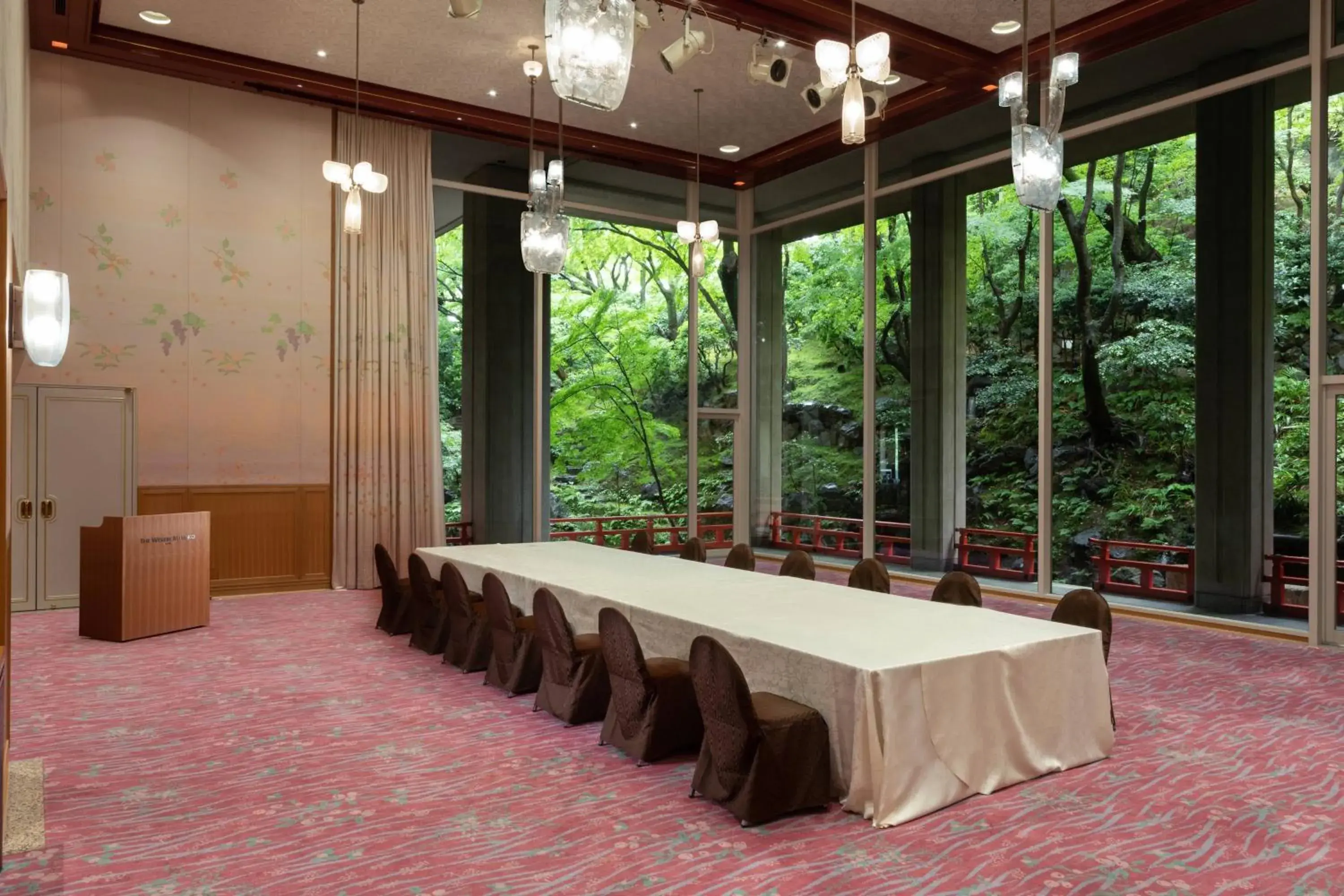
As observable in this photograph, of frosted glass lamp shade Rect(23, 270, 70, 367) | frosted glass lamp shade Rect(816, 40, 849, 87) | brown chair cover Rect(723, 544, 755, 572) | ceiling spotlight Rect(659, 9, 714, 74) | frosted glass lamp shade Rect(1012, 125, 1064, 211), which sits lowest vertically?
brown chair cover Rect(723, 544, 755, 572)

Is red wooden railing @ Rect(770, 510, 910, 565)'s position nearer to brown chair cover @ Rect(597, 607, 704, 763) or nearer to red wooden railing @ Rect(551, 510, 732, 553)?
red wooden railing @ Rect(551, 510, 732, 553)

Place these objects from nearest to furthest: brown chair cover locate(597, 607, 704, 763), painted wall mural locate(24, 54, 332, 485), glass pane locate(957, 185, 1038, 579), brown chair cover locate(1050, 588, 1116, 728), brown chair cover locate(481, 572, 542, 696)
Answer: brown chair cover locate(597, 607, 704, 763) → brown chair cover locate(1050, 588, 1116, 728) → brown chair cover locate(481, 572, 542, 696) → painted wall mural locate(24, 54, 332, 485) → glass pane locate(957, 185, 1038, 579)

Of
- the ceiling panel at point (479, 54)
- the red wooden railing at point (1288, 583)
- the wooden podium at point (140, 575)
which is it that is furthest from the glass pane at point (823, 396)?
the wooden podium at point (140, 575)

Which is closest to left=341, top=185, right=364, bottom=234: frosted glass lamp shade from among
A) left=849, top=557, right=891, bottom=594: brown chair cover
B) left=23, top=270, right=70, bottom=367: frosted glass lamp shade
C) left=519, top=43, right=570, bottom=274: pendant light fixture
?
left=519, top=43, right=570, bottom=274: pendant light fixture

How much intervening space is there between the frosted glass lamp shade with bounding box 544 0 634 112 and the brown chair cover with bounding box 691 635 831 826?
7.27 feet

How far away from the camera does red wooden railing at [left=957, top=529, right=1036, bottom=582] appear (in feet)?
29.8

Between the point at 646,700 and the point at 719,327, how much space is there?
859 cm

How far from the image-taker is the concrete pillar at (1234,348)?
23.8 ft

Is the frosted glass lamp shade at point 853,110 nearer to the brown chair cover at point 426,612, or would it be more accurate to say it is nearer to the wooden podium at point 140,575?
the brown chair cover at point 426,612

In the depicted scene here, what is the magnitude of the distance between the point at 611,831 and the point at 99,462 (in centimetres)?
716

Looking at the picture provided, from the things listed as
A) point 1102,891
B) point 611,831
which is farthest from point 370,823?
point 1102,891

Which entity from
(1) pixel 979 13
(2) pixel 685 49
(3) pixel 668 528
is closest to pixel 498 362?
(3) pixel 668 528

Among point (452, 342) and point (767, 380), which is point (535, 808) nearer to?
point (767, 380)

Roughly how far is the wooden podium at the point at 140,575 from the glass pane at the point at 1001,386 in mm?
7343
